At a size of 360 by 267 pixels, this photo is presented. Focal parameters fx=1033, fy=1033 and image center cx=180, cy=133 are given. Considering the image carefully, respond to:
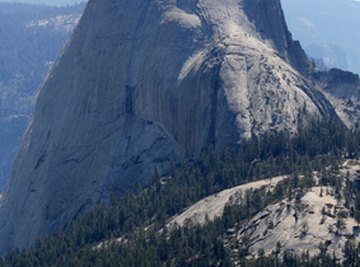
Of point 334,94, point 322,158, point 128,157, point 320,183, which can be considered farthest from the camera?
point 334,94

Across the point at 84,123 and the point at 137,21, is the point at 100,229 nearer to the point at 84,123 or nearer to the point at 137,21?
the point at 84,123

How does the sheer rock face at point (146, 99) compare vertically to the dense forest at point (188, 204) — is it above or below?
above

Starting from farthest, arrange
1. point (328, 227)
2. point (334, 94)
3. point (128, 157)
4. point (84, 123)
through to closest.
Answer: point (334, 94) < point (84, 123) < point (128, 157) < point (328, 227)

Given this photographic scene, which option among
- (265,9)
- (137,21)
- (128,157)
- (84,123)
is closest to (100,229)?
(128,157)

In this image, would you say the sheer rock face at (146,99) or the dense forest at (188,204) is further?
the sheer rock face at (146,99)

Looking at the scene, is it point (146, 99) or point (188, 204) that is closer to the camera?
point (188, 204)

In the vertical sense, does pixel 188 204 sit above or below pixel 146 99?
below
